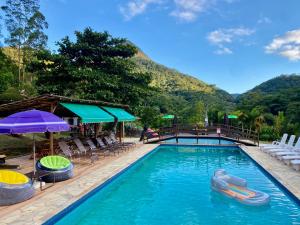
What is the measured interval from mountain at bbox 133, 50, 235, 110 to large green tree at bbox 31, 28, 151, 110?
32462 mm

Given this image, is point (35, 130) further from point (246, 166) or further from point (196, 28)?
point (196, 28)

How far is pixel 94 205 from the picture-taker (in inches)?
336

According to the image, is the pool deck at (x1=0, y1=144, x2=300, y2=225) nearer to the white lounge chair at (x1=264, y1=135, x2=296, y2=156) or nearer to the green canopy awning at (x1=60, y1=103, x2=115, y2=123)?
the white lounge chair at (x1=264, y1=135, x2=296, y2=156)

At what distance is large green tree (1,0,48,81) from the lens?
35969mm

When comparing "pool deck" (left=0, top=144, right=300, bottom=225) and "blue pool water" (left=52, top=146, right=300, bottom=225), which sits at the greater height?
"pool deck" (left=0, top=144, right=300, bottom=225)

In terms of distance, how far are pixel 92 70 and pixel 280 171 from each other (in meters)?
14.6

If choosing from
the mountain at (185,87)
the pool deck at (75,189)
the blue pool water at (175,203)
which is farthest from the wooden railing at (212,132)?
the mountain at (185,87)

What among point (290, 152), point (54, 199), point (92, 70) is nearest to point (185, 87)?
point (92, 70)

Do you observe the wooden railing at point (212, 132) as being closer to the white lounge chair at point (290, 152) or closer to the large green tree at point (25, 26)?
the white lounge chair at point (290, 152)

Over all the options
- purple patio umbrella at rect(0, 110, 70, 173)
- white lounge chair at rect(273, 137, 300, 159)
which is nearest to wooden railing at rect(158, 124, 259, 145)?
white lounge chair at rect(273, 137, 300, 159)

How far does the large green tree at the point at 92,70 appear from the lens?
68.4 feet

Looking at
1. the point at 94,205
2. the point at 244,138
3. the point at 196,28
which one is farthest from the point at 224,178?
the point at 196,28

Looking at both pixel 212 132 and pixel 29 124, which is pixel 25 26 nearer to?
pixel 212 132

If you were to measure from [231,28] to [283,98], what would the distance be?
43.6 ft
